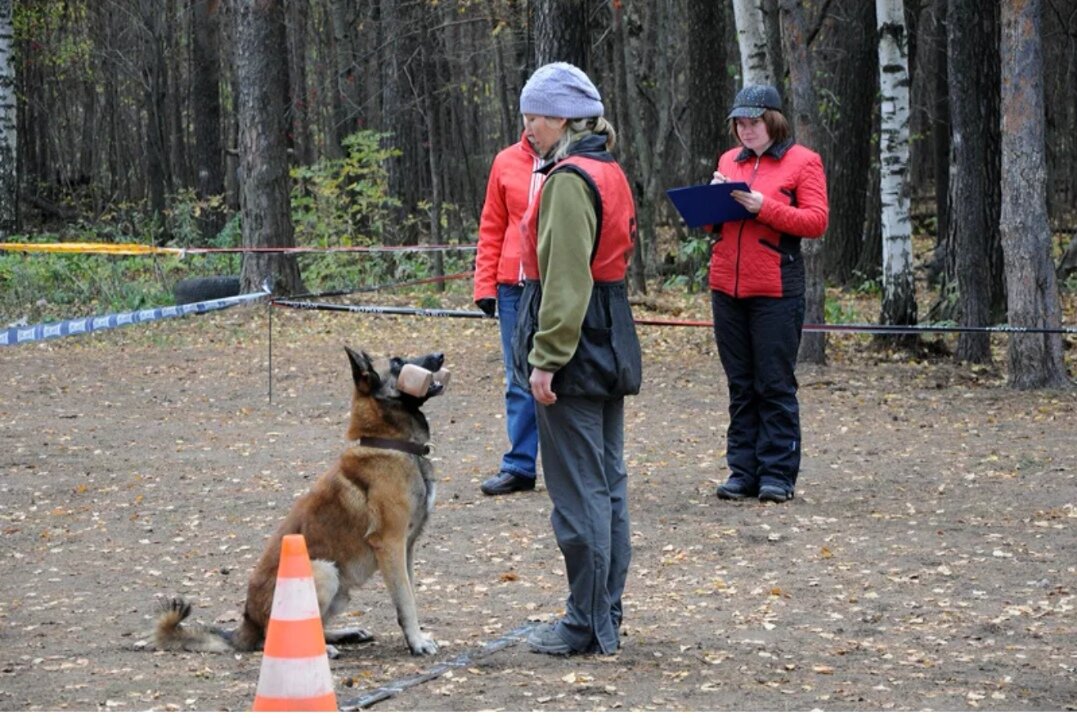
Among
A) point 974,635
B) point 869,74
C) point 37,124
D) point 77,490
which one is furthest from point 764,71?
point 37,124

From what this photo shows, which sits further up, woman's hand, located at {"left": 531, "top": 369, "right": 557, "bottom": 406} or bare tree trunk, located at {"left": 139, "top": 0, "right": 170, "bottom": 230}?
bare tree trunk, located at {"left": 139, "top": 0, "right": 170, "bottom": 230}

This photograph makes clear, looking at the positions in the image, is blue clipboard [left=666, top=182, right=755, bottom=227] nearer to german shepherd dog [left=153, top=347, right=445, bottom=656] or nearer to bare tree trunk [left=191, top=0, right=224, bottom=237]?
german shepherd dog [left=153, top=347, right=445, bottom=656]

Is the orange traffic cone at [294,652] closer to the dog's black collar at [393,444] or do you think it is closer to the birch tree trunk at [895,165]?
the dog's black collar at [393,444]

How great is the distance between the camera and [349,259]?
23422 millimetres

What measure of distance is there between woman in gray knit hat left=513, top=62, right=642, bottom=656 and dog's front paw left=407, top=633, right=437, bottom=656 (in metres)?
0.39

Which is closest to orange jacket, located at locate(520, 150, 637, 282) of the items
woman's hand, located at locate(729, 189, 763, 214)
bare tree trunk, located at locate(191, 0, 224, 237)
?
woman's hand, located at locate(729, 189, 763, 214)

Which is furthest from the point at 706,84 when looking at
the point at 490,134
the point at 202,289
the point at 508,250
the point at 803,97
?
the point at 490,134

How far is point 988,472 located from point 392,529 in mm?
5330

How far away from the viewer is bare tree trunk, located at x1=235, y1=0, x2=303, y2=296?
19953mm

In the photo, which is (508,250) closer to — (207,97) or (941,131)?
(941,131)

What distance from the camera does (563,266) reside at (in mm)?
5281

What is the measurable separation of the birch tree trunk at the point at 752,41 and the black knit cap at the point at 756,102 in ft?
23.0

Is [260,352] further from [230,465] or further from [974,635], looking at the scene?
[974,635]

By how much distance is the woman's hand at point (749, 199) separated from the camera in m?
8.04
